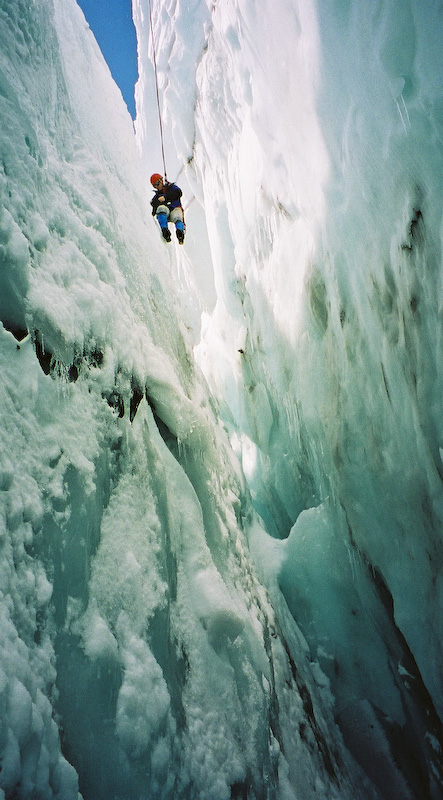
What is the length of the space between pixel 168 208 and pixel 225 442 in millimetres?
2882

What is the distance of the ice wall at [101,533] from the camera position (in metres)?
0.99

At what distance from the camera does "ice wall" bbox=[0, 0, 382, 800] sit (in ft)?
3.24

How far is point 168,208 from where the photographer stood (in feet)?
13.8

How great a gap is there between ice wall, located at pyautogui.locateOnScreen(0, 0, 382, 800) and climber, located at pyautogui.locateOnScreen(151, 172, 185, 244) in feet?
4.77

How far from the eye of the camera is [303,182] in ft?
9.50

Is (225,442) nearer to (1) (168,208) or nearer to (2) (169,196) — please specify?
(1) (168,208)

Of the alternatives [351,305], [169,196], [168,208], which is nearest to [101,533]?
[351,305]

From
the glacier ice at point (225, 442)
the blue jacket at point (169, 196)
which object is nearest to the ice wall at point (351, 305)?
the glacier ice at point (225, 442)

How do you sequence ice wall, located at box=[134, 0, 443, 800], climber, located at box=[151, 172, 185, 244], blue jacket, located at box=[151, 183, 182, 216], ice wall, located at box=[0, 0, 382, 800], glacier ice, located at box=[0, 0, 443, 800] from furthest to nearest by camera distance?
blue jacket, located at box=[151, 183, 182, 216] → climber, located at box=[151, 172, 185, 244] → ice wall, located at box=[134, 0, 443, 800] → glacier ice, located at box=[0, 0, 443, 800] → ice wall, located at box=[0, 0, 382, 800]

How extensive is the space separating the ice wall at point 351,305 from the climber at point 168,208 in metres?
0.79

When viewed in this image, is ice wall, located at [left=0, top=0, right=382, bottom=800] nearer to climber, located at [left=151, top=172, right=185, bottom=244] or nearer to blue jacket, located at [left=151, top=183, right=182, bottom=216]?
climber, located at [left=151, top=172, right=185, bottom=244]

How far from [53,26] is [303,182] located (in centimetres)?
190

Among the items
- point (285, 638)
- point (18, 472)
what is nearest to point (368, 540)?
point (285, 638)

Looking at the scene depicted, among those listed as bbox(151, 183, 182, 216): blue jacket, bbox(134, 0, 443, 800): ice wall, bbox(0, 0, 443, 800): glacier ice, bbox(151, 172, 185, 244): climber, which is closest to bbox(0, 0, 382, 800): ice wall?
bbox(0, 0, 443, 800): glacier ice
